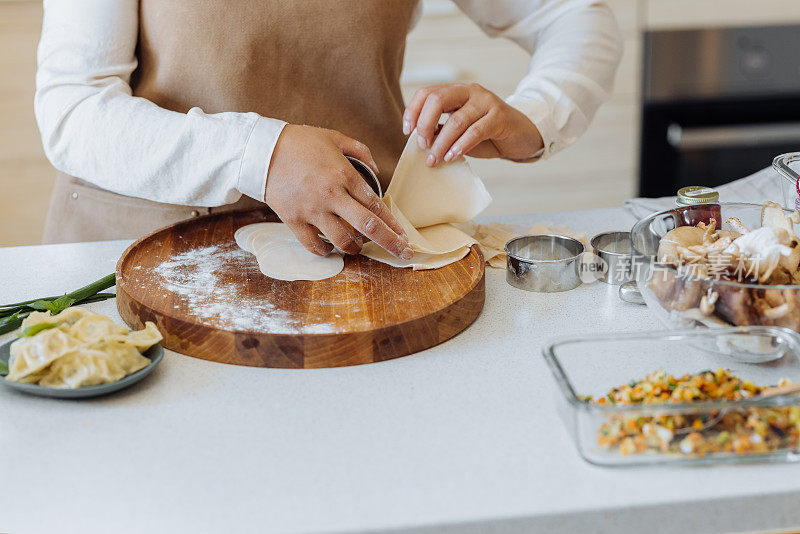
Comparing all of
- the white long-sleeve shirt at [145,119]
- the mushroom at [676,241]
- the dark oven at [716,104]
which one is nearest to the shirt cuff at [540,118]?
the white long-sleeve shirt at [145,119]

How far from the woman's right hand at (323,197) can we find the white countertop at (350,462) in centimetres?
18

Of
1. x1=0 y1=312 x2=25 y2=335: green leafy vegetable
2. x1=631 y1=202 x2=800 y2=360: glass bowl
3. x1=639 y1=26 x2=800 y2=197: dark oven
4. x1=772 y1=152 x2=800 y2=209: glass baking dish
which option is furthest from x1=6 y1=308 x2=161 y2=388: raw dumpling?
x1=639 y1=26 x2=800 y2=197: dark oven

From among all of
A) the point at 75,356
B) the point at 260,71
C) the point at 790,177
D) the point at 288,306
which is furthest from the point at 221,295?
the point at 790,177

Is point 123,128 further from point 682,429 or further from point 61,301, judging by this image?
point 682,429

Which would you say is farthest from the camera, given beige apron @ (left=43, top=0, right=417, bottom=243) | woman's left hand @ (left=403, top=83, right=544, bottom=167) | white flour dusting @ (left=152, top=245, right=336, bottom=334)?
beige apron @ (left=43, top=0, right=417, bottom=243)

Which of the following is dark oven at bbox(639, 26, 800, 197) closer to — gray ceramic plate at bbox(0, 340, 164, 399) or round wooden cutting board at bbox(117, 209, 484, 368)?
round wooden cutting board at bbox(117, 209, 484, 368)

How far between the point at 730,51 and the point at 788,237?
1.98 m

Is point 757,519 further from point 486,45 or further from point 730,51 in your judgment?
point 730,51

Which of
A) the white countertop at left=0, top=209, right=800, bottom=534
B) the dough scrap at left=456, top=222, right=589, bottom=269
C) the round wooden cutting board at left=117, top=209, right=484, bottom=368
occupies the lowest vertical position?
the white countertop at left=0, top=209, right=800, bottom=534

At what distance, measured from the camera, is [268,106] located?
1.21 metres

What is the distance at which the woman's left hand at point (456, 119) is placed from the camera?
104 centimetres

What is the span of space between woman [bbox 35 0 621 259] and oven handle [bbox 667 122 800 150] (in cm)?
126

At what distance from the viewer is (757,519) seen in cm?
62

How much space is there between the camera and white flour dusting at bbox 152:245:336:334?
83 cm
